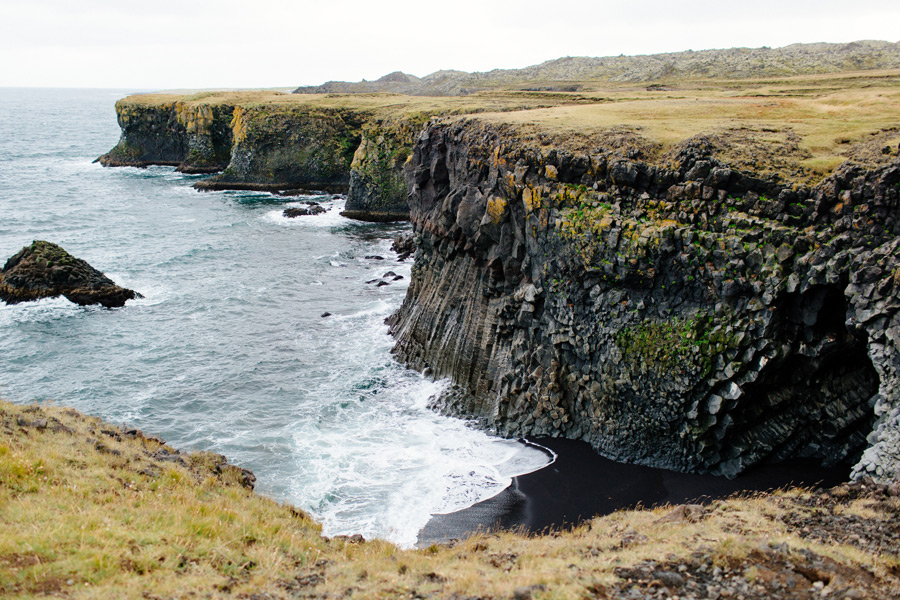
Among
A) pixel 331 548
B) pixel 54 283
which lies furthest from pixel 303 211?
pixel 331 548

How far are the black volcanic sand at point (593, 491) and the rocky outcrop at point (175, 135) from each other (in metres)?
92.6

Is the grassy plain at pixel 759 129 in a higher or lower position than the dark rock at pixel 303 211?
higher

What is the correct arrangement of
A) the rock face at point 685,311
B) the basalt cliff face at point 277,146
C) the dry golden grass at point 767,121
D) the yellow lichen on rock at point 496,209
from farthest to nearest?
the basalt cliff face at point 277,146, the yellow lichen on rock at point 496,209, the dry golden grass at point 767,121, the rock face at point 685,311

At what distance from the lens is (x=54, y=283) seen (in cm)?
4416

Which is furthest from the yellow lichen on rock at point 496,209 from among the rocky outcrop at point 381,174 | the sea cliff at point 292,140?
the rocky outcrop at point 381,174

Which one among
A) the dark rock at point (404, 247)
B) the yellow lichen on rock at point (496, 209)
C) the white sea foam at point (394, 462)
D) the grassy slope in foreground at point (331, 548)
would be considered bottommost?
the white sea foam at point (394, 462)

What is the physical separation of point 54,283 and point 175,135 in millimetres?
74666

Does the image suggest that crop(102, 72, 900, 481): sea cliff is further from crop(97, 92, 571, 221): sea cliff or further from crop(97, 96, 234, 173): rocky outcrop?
crop(97, 96, 234, 173): rocky outcrop

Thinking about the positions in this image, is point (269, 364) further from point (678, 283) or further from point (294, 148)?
point (294, 148)

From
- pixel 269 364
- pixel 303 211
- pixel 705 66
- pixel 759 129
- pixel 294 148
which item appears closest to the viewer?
pixel 759 129

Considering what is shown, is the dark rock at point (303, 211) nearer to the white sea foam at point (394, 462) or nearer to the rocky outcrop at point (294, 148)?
the rocky outcrop at point (294, 148)

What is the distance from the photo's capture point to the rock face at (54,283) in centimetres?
4381

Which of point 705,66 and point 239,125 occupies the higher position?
point 705,66

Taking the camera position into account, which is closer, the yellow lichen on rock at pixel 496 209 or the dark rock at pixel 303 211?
the yellow lichen on rock at pixel 496 209
